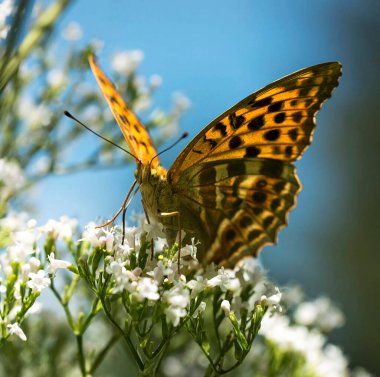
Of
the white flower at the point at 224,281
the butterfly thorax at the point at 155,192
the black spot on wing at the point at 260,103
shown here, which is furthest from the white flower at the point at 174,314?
the black spot on wing at the point at 260,103

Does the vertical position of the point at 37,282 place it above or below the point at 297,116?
below

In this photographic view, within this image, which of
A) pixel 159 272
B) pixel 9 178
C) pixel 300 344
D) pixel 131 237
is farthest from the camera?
pixel 300 344


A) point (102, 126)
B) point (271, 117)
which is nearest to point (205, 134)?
point (271, 117)

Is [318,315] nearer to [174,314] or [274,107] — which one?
[274,107]

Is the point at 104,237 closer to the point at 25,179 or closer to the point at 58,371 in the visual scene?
the point at 25,179

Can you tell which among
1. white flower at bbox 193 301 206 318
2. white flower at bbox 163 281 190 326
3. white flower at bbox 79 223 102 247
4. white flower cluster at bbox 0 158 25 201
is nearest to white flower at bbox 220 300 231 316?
white flower at bbox 193 301 206 318

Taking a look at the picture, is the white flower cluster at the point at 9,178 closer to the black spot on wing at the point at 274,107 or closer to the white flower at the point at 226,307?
the white flower at the point at 226,307

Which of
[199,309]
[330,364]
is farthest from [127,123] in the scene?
[330,364]
